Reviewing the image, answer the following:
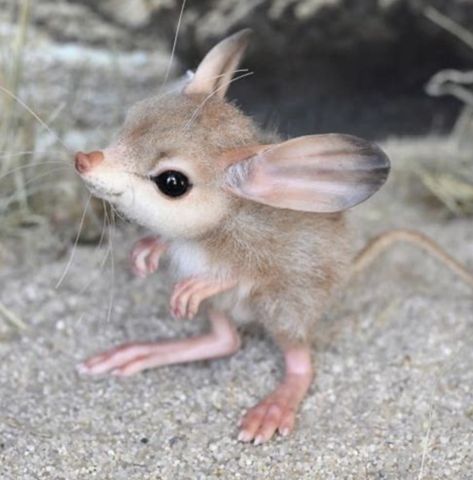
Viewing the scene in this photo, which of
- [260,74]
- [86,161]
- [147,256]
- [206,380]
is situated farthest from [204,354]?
[260,74]

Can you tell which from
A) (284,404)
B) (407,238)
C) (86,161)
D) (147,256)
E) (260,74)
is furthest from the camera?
(260,74)

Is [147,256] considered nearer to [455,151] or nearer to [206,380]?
[206,380]

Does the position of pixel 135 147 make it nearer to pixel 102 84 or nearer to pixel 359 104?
pixel 102 84

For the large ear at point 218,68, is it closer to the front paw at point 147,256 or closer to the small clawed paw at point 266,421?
the front paw at point 147,256

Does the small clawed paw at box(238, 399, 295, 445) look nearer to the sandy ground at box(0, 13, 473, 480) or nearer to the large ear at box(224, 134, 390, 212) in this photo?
the sandy ground at box(0, 13, 473, 480)

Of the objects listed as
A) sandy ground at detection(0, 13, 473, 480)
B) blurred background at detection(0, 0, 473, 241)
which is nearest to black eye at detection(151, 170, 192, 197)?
sandy ground at detection(0, 13, 473, 480)
